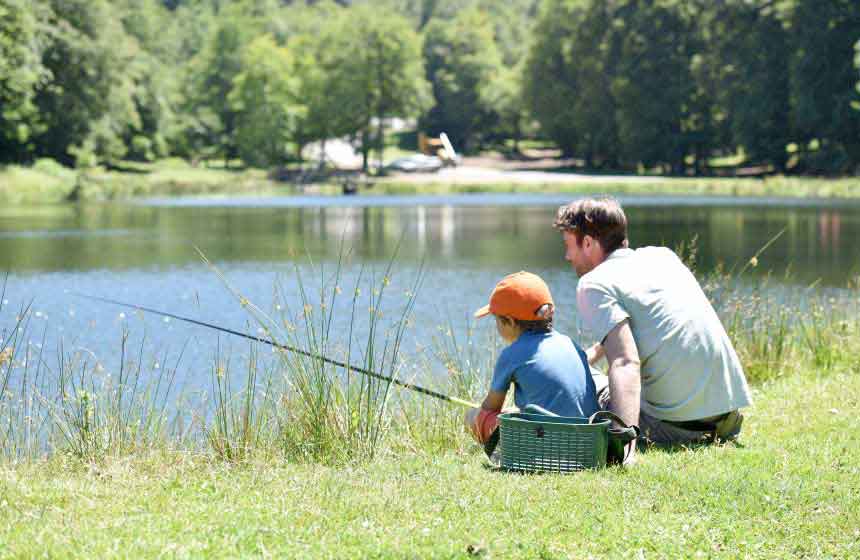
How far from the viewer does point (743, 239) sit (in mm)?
25156

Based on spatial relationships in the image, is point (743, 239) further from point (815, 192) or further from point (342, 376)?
point (815, 192)

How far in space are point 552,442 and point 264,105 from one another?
65410 millimetres

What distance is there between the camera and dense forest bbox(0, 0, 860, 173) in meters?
52.5

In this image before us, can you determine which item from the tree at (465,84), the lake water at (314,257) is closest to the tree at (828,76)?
the lake water at (314,257)

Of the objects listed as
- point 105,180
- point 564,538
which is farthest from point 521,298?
point 105,180

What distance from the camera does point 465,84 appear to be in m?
84.0

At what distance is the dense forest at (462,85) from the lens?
5253 cm

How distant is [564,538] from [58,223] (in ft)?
97.8

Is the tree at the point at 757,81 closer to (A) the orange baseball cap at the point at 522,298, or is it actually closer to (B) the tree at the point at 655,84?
(B) the tree at the point at 655,84

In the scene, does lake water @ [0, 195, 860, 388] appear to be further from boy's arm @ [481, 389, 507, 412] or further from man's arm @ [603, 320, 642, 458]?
man's arm @ [603, 320, 642, 458]

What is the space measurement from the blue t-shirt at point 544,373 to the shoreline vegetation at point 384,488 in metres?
0.36

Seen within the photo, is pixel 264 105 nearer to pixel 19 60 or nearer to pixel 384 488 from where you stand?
pixel 19 60

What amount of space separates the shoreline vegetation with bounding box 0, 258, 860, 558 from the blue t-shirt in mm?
362

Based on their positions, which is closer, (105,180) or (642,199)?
(642,199)
